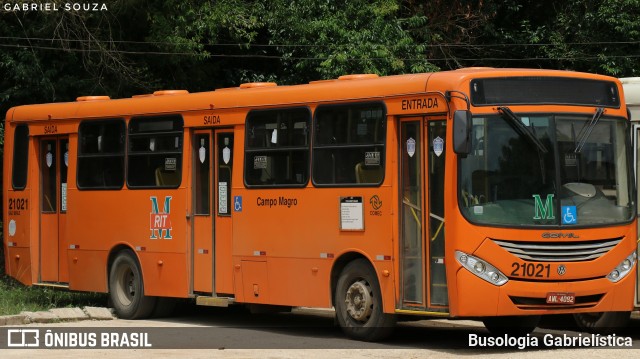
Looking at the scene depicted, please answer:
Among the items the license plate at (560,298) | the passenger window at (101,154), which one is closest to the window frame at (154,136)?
the passenger window at (101,154)

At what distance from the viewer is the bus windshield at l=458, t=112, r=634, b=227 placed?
13688 millimetres

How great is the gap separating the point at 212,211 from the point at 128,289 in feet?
7.74

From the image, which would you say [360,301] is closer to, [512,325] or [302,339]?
[302,339]

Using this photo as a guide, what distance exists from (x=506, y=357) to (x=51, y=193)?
943 cm

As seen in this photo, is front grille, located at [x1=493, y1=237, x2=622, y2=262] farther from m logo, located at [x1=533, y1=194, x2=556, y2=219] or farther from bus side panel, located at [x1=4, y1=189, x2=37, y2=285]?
bus side panel, located at [x1=4, y1=189, x2=37, y2=285]

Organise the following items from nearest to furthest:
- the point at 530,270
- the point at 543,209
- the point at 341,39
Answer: the point at 530,270, the point at 543,209, the point at 341,39

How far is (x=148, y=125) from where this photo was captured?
18.5 m

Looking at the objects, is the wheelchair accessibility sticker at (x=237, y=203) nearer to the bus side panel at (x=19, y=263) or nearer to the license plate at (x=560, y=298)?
the license plate at (x=560, y=298)

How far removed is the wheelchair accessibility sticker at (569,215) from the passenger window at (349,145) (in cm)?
205

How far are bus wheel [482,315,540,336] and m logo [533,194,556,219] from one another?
1.95 m

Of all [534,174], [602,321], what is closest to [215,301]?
[602,321]

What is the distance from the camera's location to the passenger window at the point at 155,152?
18000mm

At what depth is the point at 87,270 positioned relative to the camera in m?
19.5

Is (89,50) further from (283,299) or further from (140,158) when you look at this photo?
(283,299)
